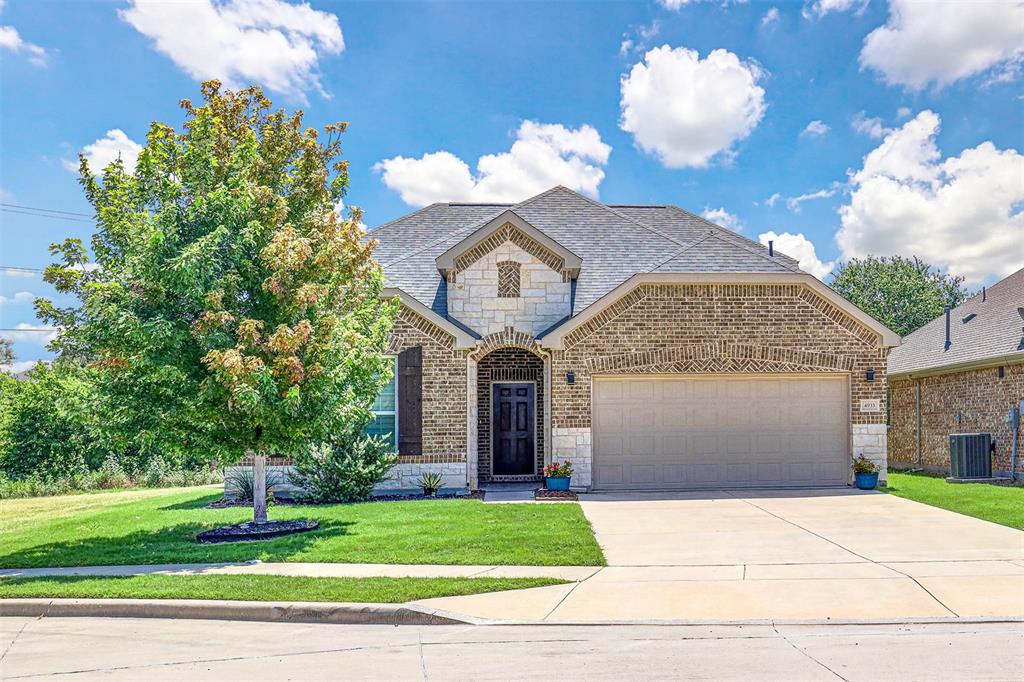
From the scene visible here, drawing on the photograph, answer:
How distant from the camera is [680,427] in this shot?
16438 millimetres

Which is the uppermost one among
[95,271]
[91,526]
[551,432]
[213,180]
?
[213,180]

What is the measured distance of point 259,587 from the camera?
785 cm

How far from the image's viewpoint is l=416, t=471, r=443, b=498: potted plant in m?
15.6

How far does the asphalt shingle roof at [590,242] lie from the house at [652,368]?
11.0 inches

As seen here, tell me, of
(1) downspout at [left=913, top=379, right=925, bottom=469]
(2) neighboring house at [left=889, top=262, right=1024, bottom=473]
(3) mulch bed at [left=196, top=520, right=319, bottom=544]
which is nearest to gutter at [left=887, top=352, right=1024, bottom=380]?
(2) neighboring house at [left=889, top=262, right=1024, bottom=473]

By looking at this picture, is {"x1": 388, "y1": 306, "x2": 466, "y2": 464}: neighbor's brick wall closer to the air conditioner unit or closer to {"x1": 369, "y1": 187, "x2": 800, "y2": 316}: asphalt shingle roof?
{"x1": 369, "y1": 187, "x2": 800, "y2": 316}: asphalt shingle roof

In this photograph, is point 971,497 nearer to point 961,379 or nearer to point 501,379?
point 961,379

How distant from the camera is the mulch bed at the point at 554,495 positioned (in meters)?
14.9

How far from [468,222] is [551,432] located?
7.05 meters

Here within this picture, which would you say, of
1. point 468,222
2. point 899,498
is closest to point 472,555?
point 899,498

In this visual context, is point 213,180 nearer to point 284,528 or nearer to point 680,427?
point 284,528

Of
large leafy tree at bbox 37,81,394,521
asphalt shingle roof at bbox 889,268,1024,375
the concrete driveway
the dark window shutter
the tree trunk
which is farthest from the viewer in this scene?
asphalt shingle roof at bbox 889,268,1024,375

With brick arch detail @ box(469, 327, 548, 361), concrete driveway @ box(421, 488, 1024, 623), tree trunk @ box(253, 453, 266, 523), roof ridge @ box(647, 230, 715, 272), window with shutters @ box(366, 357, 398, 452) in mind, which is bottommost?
concrete driveway @ box(421, 488, 1024, 623)

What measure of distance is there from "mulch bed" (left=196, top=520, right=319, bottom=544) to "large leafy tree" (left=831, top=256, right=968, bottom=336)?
1799 inches
